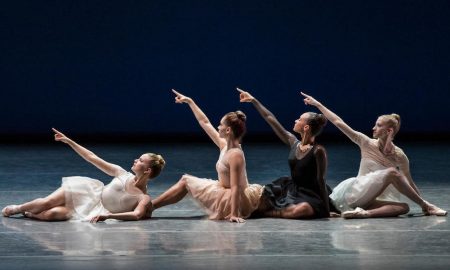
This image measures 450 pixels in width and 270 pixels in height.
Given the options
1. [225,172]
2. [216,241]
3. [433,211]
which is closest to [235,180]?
[225,172]

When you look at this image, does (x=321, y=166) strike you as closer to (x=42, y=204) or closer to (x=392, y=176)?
(x=392, y=176)

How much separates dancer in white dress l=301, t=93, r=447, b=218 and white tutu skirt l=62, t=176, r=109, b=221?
159 cm

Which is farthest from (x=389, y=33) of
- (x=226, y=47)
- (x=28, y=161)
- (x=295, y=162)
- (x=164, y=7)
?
(x=295, y=162)

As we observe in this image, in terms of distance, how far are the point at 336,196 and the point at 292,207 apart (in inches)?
15.9

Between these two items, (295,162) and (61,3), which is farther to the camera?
(61,3)

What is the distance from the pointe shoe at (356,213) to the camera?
6.63 metres

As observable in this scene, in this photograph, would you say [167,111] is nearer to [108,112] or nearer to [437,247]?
[108,112]

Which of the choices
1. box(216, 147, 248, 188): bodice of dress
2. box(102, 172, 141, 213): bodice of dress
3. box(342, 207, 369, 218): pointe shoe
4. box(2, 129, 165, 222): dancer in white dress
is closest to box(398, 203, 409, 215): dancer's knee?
box(342, 207, 369, 218): pointe shoe

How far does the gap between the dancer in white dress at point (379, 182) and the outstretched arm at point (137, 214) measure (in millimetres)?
1306

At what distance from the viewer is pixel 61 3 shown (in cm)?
1161

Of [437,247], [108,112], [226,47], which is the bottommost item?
[437,247]

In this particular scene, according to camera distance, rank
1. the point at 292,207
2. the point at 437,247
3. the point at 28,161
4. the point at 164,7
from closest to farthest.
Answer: the point at 437,247 → the point at 292,207 → the point at 28,161 → the point at 164,7

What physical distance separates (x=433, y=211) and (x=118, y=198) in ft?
7.13

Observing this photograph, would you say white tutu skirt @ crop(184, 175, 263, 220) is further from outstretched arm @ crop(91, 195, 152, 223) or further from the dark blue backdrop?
the dark blue backdrop
